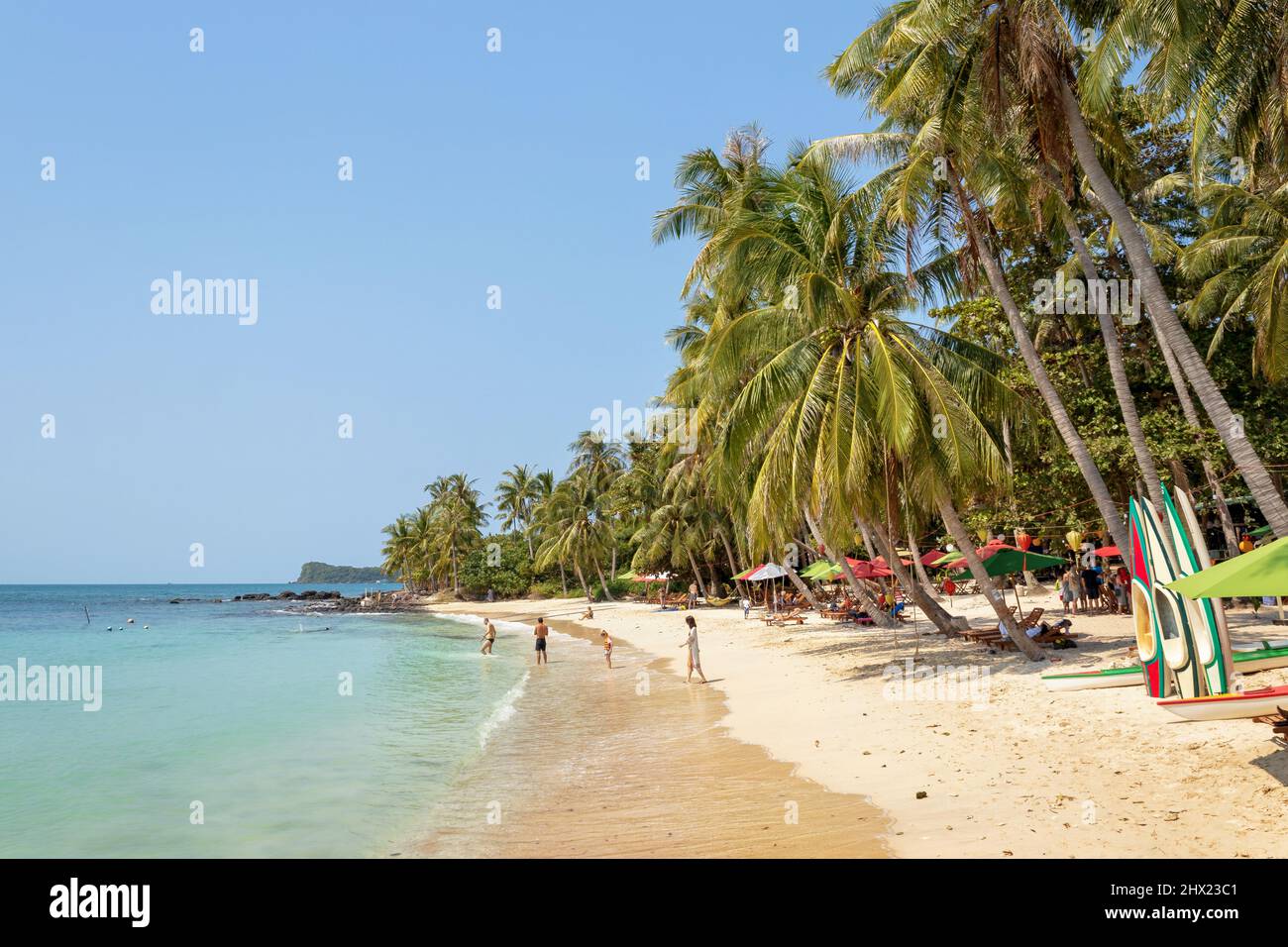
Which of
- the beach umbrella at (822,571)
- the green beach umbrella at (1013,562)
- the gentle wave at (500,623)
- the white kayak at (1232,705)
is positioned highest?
the green beach umbrella at (1013,562)

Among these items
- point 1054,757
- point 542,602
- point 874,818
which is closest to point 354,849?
point 874,818

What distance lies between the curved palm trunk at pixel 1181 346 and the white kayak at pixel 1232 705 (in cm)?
429

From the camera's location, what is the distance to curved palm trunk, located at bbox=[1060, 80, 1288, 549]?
10.5m

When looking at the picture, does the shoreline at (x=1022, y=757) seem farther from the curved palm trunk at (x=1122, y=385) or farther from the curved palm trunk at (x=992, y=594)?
the curved palm trunk at (x=1122, y=385)

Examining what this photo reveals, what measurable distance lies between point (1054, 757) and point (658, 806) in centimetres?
411

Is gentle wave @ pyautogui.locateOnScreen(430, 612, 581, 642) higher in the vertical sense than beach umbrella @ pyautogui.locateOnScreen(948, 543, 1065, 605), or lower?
lower

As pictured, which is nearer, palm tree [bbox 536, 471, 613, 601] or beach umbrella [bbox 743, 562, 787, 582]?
beach umbrella [bbox 743, 562, 787, 582]

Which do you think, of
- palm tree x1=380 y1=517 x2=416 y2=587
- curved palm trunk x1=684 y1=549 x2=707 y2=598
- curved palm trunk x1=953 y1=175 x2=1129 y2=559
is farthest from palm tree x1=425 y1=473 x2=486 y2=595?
curved palm trunk x1=953 y1=175 x2=1129 y2=559

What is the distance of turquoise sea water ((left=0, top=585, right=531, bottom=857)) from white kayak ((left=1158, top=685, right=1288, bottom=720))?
7.36 m

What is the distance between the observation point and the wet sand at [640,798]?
7148mm

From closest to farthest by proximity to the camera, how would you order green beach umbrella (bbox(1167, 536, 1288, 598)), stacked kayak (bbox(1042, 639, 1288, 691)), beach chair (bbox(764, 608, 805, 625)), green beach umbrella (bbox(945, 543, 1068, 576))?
1. green beach umbrella (bbox(1167, 536, 1288, 598))
2. stacked kayak (bbox(1042, 639, 1288, 691))
3. green beach umbrella (bbox(945, 543, 1068, 576))
4. beach chair (bbox(764, 608, 805, 625))

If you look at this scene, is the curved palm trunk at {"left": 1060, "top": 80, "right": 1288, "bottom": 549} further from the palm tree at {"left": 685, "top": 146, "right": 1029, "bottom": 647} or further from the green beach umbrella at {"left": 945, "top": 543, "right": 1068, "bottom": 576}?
the green beach umbrella at {"left": 945, "top": 543, "right": 1068, "bottom": 576}

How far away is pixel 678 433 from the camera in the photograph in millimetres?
30609

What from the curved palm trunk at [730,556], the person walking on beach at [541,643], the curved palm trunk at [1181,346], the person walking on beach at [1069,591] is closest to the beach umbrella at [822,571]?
the person walking on beach at [1069,591]
